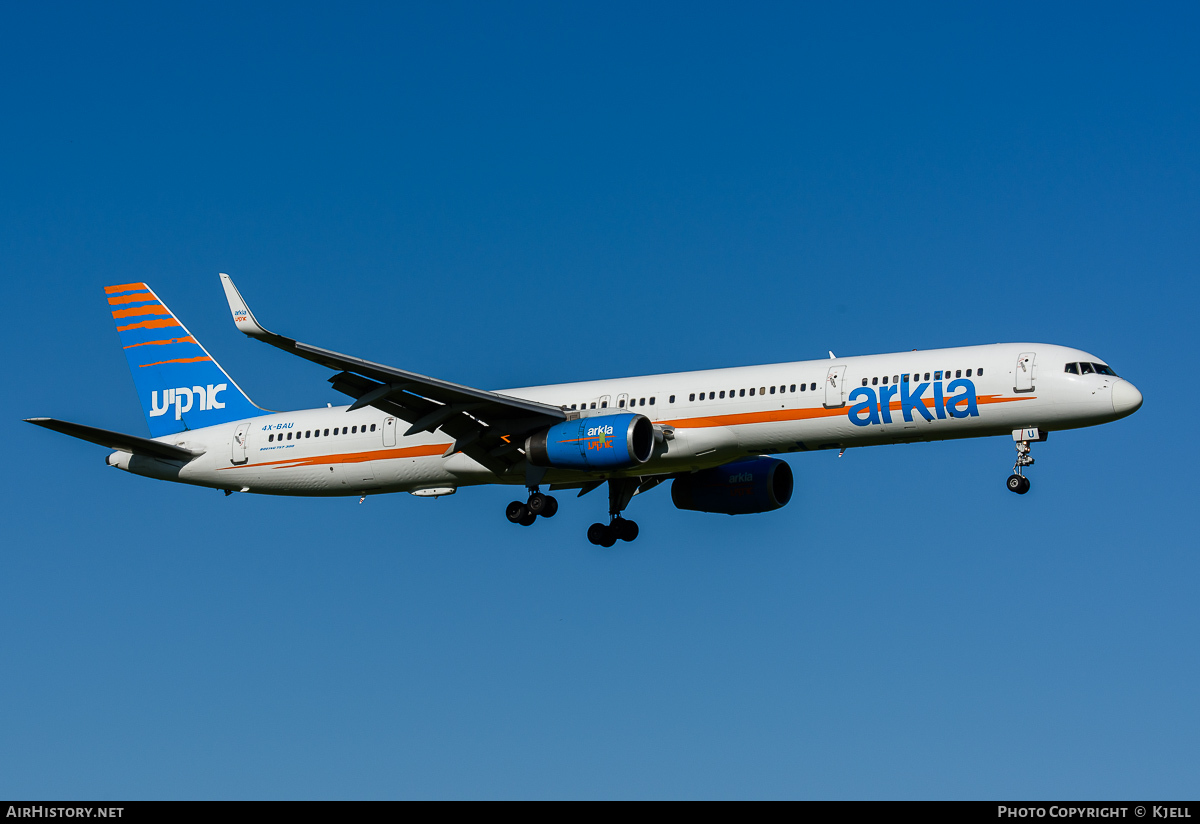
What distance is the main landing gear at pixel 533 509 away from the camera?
42562 mm

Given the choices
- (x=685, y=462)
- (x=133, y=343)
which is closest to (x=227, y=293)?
(x=685, y=462)

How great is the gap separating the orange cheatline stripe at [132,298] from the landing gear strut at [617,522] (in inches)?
710

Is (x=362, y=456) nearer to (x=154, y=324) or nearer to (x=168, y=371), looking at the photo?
(x=168, y=371)

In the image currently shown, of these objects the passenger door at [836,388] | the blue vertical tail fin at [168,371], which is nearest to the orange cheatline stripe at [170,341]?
the blue vertical tail fin at [168,371]

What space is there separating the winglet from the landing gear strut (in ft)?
48.2

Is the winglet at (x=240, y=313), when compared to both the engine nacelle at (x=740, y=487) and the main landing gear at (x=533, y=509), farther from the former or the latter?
the engine nacelle at (x=740, y=487)

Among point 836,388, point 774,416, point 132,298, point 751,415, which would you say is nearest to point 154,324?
point 132,298

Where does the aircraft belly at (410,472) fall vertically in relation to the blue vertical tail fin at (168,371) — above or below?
below

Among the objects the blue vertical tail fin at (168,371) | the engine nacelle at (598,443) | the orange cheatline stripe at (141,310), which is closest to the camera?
the engine nacelle at (598,443)

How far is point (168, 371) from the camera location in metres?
50.0

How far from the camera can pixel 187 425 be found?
161ft

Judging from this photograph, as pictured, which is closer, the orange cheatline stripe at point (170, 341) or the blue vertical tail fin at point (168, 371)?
the blue vertical tail fin at point (168, 371)
